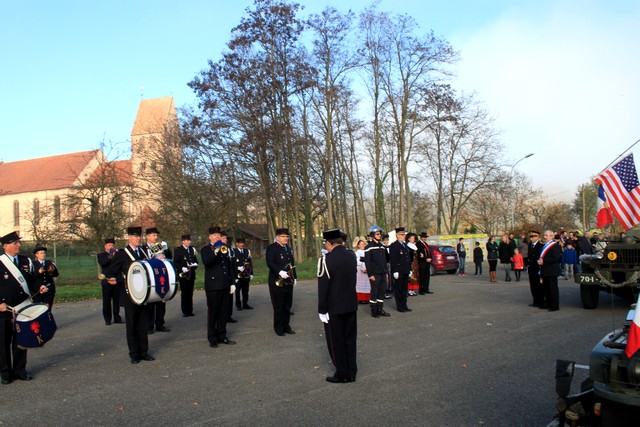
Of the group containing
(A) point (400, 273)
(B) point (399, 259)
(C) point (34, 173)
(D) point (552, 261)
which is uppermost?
(C) point (34, 173)

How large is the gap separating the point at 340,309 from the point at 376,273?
5.60 m

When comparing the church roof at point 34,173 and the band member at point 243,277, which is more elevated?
the church roof at point 34,173

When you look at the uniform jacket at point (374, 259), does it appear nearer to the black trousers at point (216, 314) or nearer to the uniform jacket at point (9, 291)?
the black trousers at point (216, 314)

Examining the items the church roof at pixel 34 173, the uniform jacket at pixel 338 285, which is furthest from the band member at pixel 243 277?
the church roof at pixel 34 173

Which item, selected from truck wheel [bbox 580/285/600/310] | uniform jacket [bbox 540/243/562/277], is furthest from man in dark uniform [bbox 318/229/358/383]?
truck wheel [bbox 580/285/600/310]

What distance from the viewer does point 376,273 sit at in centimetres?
1246

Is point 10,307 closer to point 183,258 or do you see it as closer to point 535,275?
point 183,258

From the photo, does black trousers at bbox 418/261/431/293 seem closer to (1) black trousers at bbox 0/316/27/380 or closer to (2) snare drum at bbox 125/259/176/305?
(2) snare drum at bbox 125/259/176/305

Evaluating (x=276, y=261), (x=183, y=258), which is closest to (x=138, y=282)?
(x=276, y=261)

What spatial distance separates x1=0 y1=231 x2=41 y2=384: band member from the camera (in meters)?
7.30

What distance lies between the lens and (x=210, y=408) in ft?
19.2

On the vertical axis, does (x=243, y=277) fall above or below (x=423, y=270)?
above

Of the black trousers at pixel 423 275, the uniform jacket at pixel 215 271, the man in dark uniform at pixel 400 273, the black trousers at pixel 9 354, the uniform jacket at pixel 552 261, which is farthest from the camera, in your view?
the black trousers at pixel 423 275

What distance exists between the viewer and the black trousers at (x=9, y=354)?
725cm
